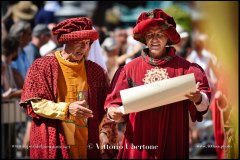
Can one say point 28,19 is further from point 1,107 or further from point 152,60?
point 152,60

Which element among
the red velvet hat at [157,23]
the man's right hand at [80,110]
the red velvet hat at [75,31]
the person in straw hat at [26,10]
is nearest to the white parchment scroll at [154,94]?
the man's right hand at [80,110]

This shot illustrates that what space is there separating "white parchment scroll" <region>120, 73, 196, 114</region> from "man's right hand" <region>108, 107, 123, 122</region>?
0.03 meters

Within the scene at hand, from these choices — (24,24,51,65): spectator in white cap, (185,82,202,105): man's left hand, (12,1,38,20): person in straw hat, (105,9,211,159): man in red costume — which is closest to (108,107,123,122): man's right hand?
(105,9,211,159): man in red costume

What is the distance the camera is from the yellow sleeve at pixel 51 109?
7.35 m

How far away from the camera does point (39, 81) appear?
294 inches

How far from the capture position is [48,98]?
745 centimetres

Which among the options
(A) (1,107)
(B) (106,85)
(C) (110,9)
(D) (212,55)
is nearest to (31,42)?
(A) (1,107)

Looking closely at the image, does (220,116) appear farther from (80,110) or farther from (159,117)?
(80,110)

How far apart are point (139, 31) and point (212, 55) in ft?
9.74

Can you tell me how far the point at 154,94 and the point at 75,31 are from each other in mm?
841

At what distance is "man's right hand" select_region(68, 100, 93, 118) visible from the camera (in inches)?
287

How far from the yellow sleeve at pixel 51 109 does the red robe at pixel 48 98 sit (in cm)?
6

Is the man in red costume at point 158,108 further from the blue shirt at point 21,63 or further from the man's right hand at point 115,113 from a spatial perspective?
the blue shirt at point 21,63

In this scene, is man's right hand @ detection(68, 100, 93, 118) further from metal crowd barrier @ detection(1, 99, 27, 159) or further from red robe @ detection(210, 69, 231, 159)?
metal crowd barrier @ detection(1, 99, 27, 159)
